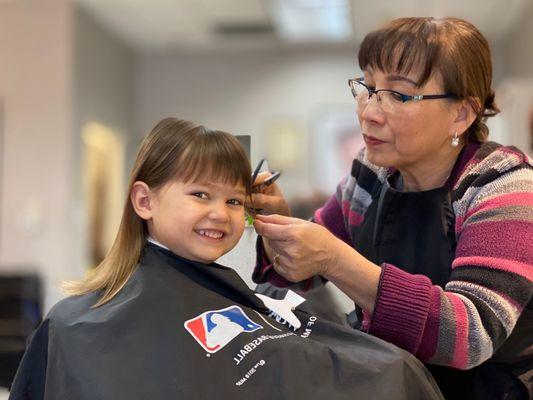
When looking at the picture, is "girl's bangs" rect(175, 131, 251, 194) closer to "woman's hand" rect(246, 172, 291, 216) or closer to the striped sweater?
"woman's hand" rect(246, 172, 291, 216)

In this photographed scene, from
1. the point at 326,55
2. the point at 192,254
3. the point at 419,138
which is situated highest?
the point at 326,55

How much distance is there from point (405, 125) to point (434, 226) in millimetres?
204

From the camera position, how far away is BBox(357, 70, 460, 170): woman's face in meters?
1.36

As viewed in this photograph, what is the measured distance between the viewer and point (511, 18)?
5961 mm

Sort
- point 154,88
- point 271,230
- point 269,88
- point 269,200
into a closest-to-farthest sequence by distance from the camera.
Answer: point 271,230
point 269,200
point 269,88
point 154,88

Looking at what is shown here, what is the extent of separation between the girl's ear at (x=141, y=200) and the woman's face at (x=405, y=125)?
0.43 meters

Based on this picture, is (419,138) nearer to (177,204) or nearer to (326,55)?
(177,204)

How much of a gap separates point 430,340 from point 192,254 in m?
0.45

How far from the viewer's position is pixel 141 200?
4.53ft

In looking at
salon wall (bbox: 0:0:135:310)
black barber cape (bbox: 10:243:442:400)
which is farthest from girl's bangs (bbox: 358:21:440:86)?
salon wall (bbox: 0:0:135:310)

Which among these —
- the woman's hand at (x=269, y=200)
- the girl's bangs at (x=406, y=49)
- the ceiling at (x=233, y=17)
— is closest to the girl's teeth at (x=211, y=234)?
the woman's hand at (x=269, y=200)

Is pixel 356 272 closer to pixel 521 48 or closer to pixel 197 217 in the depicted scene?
pixel 197 217

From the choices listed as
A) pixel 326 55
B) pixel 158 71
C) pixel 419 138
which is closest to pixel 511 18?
pixel 326 55

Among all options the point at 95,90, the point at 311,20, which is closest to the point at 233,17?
the point at 311,20
